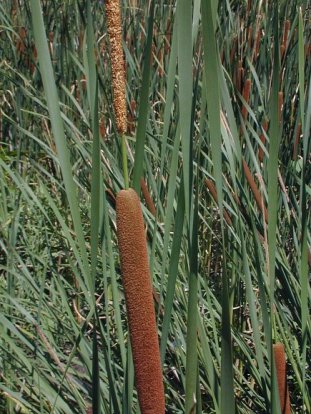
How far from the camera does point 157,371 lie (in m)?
0.76

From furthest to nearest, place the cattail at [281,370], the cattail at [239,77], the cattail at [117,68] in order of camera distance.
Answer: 1. the cattail at [239,77]
2. the cattail at [281,370]
3. the cattail at [117,68]

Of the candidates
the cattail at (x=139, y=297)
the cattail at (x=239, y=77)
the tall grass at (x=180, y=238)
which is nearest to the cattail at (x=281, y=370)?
the tall grass at (x=180, y=238)

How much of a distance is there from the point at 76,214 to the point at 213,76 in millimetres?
197

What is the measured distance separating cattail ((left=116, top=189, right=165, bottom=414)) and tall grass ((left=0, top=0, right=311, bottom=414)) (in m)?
0.04

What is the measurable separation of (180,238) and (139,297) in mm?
100

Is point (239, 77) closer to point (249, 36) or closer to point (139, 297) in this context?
point (249, 36)

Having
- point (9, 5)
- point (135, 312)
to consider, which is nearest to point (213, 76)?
point (135, 312)

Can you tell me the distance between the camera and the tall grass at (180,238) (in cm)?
77

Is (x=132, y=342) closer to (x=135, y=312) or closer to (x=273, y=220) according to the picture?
(x=135, y=312)

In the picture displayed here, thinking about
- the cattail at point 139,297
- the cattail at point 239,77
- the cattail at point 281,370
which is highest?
the cattail at point 239,77

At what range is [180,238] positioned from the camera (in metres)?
0.81

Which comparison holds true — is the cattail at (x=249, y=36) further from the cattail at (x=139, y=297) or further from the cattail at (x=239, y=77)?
the cattail at (x=139, y=297)

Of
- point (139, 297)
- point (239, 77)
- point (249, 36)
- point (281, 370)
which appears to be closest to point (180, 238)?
point (139, 297)

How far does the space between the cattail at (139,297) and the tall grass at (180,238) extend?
38 millimetres
